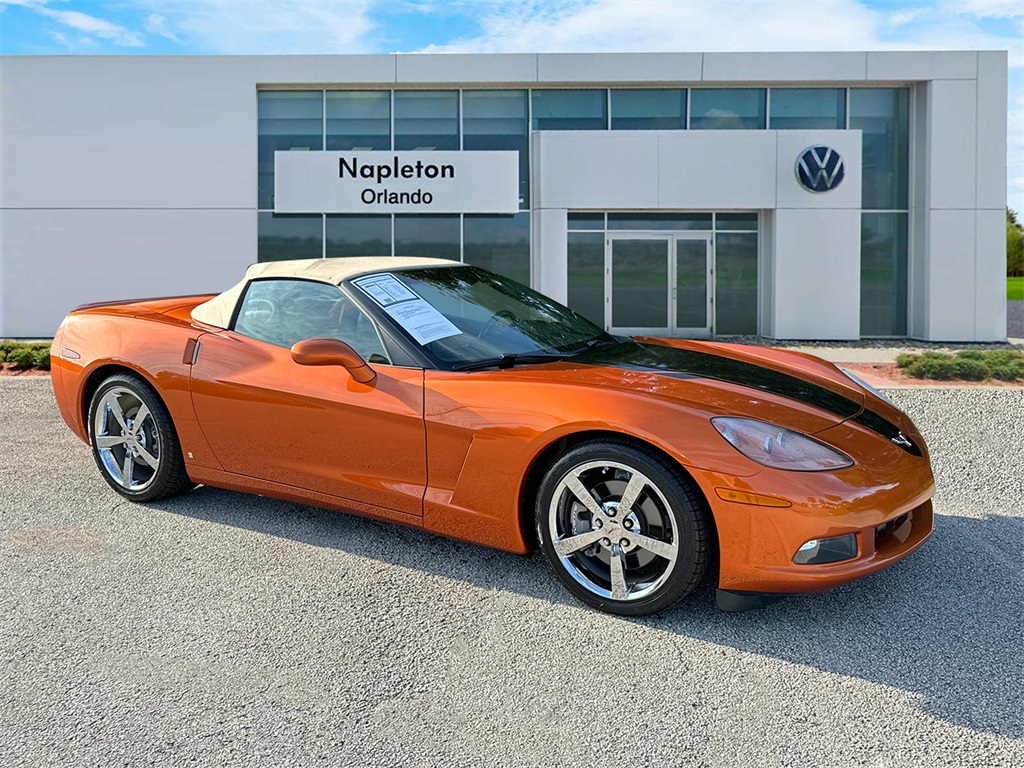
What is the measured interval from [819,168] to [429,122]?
24.7 feet

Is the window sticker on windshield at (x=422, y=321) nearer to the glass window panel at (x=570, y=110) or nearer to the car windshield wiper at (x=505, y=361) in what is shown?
the car windshield wiper at (x=505, y=361)

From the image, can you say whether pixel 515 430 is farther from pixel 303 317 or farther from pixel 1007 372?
pixel 1007 372

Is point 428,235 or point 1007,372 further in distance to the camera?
point 428,235

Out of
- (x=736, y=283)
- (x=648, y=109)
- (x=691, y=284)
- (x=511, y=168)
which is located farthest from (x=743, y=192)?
(x=511, y=168)

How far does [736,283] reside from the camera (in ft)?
59.0

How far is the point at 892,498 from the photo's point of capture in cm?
326

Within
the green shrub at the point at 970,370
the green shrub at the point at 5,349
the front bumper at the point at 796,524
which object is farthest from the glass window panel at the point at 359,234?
the front bumper at the point at 796,524

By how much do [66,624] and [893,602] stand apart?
3.15 meters

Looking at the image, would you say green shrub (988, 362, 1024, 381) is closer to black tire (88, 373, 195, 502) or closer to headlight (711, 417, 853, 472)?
headlight (711, 417, 853, 472)

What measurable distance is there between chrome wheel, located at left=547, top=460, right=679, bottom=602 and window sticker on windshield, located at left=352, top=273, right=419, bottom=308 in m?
1.25

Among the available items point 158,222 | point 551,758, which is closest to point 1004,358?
point 551,758

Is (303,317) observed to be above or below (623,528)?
above

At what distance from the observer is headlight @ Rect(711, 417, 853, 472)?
3168 mm

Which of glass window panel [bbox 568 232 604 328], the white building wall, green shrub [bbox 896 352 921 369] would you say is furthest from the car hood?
glass window panel [bbox 568 232 604 328]
